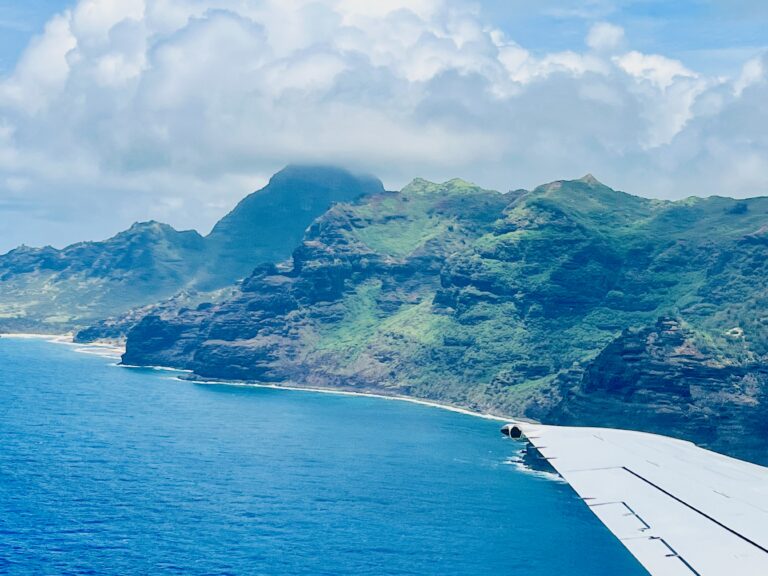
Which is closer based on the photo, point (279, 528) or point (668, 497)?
point (668, 497)

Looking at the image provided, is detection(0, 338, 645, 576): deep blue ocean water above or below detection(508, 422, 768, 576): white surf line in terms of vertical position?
below

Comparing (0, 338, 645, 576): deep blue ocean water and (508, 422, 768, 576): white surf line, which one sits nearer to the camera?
(508, 422, 768, 576): white surf line

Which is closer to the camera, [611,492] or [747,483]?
[611,492]

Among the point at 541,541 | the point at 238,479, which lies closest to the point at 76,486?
the point at 238,479

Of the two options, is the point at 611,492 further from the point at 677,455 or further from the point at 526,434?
the point at 677,455

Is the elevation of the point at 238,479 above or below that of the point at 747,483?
below

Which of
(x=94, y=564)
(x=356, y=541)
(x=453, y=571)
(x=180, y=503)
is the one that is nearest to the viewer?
(x=94, y=564)

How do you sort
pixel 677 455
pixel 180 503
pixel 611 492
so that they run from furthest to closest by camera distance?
1. pixel 180 503
2. pixel 677 455
3. pixel 611 492

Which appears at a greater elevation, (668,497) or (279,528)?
(668,497)
